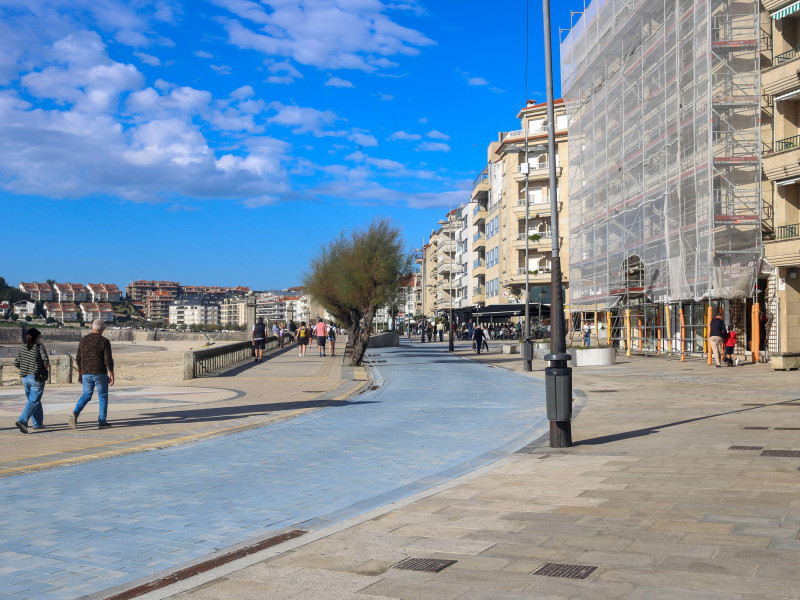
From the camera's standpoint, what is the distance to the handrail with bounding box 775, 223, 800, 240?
2764 cm

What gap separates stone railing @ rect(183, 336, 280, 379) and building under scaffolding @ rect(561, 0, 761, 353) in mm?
15633

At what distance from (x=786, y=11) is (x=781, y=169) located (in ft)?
16.6

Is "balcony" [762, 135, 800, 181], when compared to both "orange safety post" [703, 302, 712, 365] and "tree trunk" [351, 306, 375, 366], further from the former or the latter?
"tree trunk" [351, 306, 375, 366]

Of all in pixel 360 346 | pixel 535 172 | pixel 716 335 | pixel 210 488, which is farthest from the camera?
pixel 535 172

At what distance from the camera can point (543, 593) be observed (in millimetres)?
4285

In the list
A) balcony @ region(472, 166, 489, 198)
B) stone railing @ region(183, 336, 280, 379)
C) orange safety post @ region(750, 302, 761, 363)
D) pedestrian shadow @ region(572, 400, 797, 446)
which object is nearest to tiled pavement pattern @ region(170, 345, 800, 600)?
pedestrian shadow @ region(572, 400, 797, 446)

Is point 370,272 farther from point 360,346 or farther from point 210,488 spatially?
point 210,488

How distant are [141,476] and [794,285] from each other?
83.5ft

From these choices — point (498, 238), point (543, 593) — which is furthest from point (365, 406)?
point (498, 238)

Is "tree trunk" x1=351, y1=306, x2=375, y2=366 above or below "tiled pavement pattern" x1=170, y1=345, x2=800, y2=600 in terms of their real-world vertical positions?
above

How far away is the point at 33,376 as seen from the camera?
38.1ft

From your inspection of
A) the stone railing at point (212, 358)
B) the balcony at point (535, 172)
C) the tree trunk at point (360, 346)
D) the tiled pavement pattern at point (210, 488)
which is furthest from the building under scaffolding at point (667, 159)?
the balcony at point (535, 172)

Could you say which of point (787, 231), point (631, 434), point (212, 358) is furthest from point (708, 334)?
point (631, 434)

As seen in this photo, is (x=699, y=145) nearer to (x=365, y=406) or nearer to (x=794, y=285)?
(x=794, y=285)
